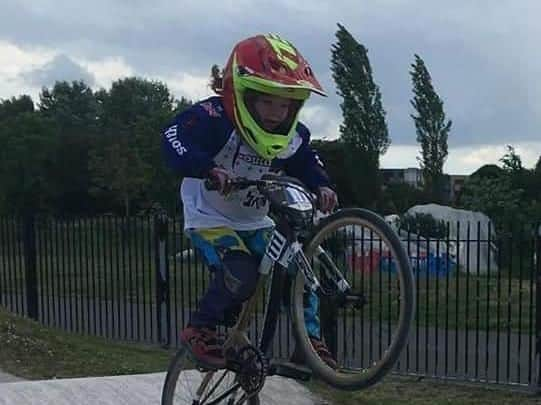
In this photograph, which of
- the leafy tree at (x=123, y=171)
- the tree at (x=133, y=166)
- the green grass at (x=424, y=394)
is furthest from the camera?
the leafy tree at (x=123, y=171)

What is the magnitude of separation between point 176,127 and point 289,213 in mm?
669

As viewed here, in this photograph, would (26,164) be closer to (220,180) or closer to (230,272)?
(230,272)

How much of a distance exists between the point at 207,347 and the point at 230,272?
16.6 inches

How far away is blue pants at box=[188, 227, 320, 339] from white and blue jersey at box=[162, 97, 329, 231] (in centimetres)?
5

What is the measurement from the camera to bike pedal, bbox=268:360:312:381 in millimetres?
3529

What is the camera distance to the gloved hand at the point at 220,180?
11.2 ft

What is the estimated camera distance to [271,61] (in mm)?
3426

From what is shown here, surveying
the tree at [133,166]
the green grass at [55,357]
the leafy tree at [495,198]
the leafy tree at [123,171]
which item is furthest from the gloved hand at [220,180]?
the leafy tree at [123,171]

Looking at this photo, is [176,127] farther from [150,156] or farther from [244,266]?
[150,156]

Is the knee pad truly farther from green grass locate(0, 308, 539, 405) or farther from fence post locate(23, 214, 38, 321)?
fence post locate(23, 214, 38, 321)

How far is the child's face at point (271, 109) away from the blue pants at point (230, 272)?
547mm

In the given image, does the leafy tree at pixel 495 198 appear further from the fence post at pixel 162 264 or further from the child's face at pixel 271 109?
the child's face at pixel 271 109

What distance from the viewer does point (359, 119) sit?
113ft

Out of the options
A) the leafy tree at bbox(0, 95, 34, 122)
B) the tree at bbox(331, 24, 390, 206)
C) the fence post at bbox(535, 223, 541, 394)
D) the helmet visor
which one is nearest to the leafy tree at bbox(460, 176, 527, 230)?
the tree at bbox(331, 24, 390, 206)
